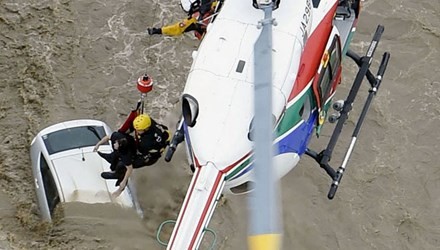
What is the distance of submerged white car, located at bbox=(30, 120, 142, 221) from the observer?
7648mm

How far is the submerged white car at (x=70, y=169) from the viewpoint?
7.65 metres

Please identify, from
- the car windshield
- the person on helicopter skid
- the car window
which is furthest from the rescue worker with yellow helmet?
the person on helicopter skid

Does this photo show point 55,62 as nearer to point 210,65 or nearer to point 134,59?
point 134,59

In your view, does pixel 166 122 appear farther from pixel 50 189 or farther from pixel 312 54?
pixel 312 54

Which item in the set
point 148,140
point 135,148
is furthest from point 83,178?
point 148,140

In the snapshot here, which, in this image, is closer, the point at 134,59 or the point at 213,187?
the point at 213,187

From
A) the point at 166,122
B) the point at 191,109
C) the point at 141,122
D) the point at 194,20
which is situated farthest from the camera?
the point at 166,122

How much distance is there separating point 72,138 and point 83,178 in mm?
693

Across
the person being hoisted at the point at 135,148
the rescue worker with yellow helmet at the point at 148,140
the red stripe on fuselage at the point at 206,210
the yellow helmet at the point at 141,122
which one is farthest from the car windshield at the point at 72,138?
the red stripe on fuselage at the point at 206,210

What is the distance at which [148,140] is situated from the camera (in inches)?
300

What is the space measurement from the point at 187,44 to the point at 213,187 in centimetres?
476

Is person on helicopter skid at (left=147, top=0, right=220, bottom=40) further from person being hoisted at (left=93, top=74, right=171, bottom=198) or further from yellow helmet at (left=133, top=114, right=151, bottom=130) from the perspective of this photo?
yellow helmet at (left=133, top=114, right=151, bottom=130)

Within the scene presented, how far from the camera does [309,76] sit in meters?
7.16

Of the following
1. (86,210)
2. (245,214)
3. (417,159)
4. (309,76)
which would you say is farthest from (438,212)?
(86,210)
